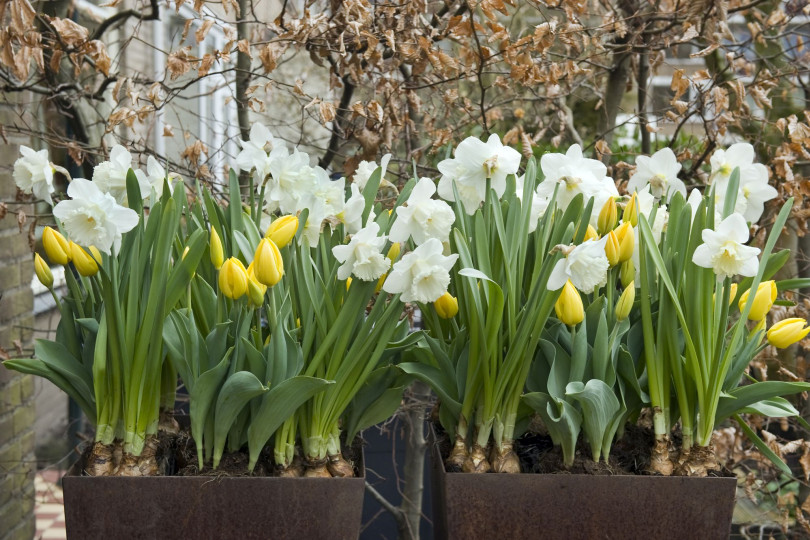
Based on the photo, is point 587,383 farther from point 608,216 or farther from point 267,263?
point 267,263

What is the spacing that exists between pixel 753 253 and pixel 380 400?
52 cm

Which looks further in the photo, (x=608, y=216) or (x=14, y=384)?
(x=14, y=384)

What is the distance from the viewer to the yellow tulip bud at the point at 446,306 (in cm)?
111

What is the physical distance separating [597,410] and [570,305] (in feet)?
0.46

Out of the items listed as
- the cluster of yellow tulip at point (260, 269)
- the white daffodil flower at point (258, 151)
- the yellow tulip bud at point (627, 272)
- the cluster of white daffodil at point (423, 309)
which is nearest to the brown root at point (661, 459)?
the cluster of white daffodil at point (423, 309)

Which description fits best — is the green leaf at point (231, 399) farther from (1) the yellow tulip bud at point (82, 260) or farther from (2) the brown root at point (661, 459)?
(2) the brown root at point (661, 459)

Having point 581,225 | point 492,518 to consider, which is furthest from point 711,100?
point 492,518

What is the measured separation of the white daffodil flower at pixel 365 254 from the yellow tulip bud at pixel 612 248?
28 cm

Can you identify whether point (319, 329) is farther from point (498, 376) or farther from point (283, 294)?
point (498, 376)

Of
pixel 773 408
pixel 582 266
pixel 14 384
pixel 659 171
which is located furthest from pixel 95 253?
pixel 14 384

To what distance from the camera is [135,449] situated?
42.4 inches

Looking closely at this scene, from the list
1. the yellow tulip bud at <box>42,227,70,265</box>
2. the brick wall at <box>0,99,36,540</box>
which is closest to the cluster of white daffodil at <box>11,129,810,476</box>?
the yellow tulip bud at <box>42,227,70,265</box>

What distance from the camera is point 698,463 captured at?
1.08 metres

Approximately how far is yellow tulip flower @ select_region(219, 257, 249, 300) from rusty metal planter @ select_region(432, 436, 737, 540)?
0.34 m
